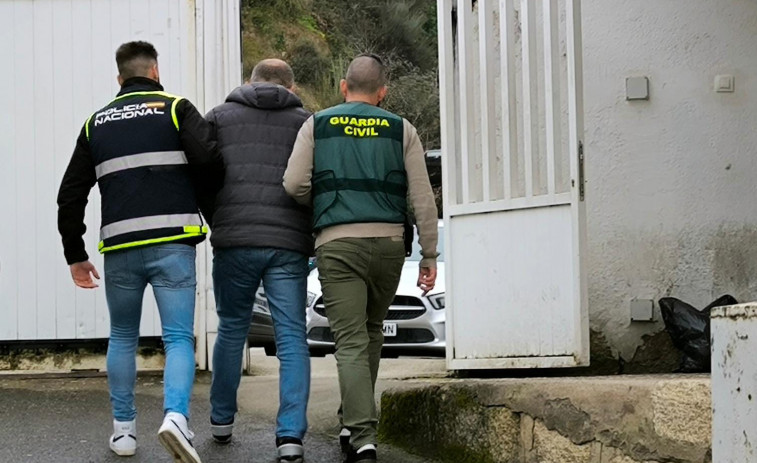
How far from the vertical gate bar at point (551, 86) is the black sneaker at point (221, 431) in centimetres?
194

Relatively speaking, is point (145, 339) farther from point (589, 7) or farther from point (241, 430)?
point (589, 7)

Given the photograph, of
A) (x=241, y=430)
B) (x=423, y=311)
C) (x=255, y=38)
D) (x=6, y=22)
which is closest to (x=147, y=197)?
(x=241, y=430)

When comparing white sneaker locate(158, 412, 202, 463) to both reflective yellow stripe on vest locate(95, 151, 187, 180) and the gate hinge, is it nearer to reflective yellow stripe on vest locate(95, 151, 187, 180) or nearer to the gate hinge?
reflective yellow stripe on vest locate(95, 151, 187, 180)

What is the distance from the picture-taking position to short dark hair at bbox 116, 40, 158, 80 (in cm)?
596

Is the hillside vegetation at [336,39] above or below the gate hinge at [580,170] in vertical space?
above

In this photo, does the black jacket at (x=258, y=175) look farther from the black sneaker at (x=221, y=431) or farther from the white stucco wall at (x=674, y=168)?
the white stucco wall at (x=674, y=168)

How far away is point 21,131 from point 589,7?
3.91 m

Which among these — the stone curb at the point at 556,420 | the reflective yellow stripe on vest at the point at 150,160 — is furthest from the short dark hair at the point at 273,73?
the stone curb at the point at 556,420

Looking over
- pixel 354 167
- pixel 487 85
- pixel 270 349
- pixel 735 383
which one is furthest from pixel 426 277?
pixel 270 349

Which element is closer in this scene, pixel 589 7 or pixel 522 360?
pixel 522 360

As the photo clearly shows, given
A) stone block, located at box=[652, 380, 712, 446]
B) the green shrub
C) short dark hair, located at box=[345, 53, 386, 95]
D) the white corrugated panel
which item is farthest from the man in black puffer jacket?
the green shrub

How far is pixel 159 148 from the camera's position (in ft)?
19.0

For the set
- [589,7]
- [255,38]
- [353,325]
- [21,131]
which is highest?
[255,38]

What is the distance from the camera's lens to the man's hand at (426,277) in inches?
235
